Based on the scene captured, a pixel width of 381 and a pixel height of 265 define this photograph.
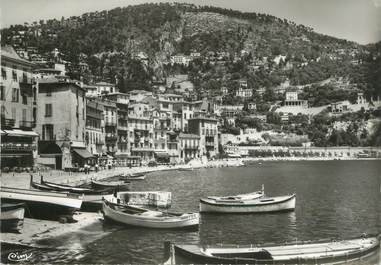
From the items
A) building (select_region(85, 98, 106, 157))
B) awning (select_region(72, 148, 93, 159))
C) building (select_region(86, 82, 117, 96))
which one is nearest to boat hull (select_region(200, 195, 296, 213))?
awning (select_region(72, 148, 93, 159))

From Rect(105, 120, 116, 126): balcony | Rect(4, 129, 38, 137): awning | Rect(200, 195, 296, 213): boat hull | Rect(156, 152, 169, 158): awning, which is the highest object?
Rect(105, 120, 116, 126): balcony

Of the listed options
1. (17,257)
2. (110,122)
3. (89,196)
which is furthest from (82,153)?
(17,257)

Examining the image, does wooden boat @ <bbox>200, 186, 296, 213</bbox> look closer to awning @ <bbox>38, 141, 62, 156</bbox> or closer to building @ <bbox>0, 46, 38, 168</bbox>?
building @ <bbox>0, 46, 38, 168</bbox>

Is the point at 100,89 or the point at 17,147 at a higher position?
the point at 100,89

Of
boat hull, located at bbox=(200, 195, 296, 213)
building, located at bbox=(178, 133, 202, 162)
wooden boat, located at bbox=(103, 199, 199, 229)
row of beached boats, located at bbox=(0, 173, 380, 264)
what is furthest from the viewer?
building, located at bbox=(178, 133, 202, 162)

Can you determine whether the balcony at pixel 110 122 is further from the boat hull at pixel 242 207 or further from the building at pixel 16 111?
the boat hull at pixel 242 207

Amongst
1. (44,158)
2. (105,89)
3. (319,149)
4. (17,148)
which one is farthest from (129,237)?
(319,149)

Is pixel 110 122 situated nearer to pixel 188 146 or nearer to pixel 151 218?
pixel 188 146
